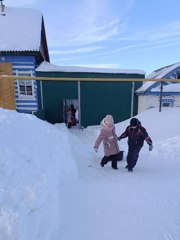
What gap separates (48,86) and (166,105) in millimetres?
6126

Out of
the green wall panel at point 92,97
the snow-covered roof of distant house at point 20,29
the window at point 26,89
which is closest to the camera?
the snow-covered roof of distant house at point 20,29

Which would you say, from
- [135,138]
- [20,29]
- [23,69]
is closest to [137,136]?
[135,138]

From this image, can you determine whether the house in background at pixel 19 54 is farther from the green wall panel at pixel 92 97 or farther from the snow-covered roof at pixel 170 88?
the snow-covered roof at pixel 170 88

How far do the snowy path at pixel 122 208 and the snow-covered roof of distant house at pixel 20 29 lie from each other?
834 centimetres

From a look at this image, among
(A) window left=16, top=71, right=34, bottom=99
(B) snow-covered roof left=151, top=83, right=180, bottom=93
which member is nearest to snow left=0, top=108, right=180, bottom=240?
(B) snow-covered roof left=151, top=83, right=180, bottom=93

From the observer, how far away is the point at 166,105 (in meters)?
9.39

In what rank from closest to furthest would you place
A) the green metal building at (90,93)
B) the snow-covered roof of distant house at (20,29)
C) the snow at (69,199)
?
the snow at (69,199)
the snow-covered roof of distant house at (20,29)
the green metal building at (90,93)

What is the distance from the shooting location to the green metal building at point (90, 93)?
10203mm

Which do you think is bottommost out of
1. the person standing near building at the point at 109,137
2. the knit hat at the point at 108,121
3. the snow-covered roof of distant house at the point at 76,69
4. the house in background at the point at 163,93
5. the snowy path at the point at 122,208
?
the snowy path at the point at 122,208

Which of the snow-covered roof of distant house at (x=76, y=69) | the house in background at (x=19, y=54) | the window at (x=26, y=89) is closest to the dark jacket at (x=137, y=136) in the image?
the snow-covered roof of distant house at (x=76, y=69)

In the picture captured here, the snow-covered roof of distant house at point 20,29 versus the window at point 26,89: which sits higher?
the snow-covered roof of distant house at point 20,29

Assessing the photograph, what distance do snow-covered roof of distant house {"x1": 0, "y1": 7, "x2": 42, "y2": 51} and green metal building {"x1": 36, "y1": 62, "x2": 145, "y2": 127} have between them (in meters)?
1.29

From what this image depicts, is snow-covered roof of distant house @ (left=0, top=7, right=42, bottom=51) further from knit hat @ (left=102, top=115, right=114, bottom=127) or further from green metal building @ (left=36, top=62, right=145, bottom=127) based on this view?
knit hat @ (left=102, top=115, right=114, bottom=127)

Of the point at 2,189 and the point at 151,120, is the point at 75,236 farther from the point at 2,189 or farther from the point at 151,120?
the point at 151,120
